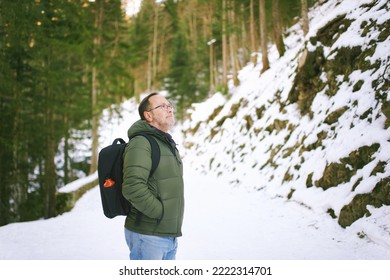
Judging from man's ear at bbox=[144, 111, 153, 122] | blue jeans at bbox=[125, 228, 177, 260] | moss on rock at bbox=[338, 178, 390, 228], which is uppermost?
man's ear at bbox=[144, 111, 153, 122]

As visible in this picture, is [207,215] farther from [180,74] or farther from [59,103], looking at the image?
[180,74]

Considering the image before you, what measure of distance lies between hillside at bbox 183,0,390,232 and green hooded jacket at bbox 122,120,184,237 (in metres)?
3.29

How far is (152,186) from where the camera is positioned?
7.47ft

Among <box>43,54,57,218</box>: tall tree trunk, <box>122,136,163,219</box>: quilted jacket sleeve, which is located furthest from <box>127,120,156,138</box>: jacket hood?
<box>43,54,57,218</box>: tall tree trunk

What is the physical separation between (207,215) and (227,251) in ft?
8.15

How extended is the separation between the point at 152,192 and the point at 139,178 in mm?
224

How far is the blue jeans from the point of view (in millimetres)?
2252

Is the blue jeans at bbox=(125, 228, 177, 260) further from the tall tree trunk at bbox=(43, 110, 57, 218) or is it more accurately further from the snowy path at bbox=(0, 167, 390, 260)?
the tall tree trunk at bbox=(43, 110, 57, 218)

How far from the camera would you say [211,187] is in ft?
36.8

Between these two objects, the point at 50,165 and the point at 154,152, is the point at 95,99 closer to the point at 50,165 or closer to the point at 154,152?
the point at 50,165

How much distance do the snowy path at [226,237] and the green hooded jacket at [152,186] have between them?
8.20 ft

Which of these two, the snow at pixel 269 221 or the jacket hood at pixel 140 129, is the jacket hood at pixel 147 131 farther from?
the snow at pixel 269 221

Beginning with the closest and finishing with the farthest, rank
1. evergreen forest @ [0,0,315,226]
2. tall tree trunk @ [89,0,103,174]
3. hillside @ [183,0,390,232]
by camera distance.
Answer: hillside @ [183,0,390,232] → evergreen forest @ [0,0,315,226] → tall tree trunk @ [89,0,103,174]
